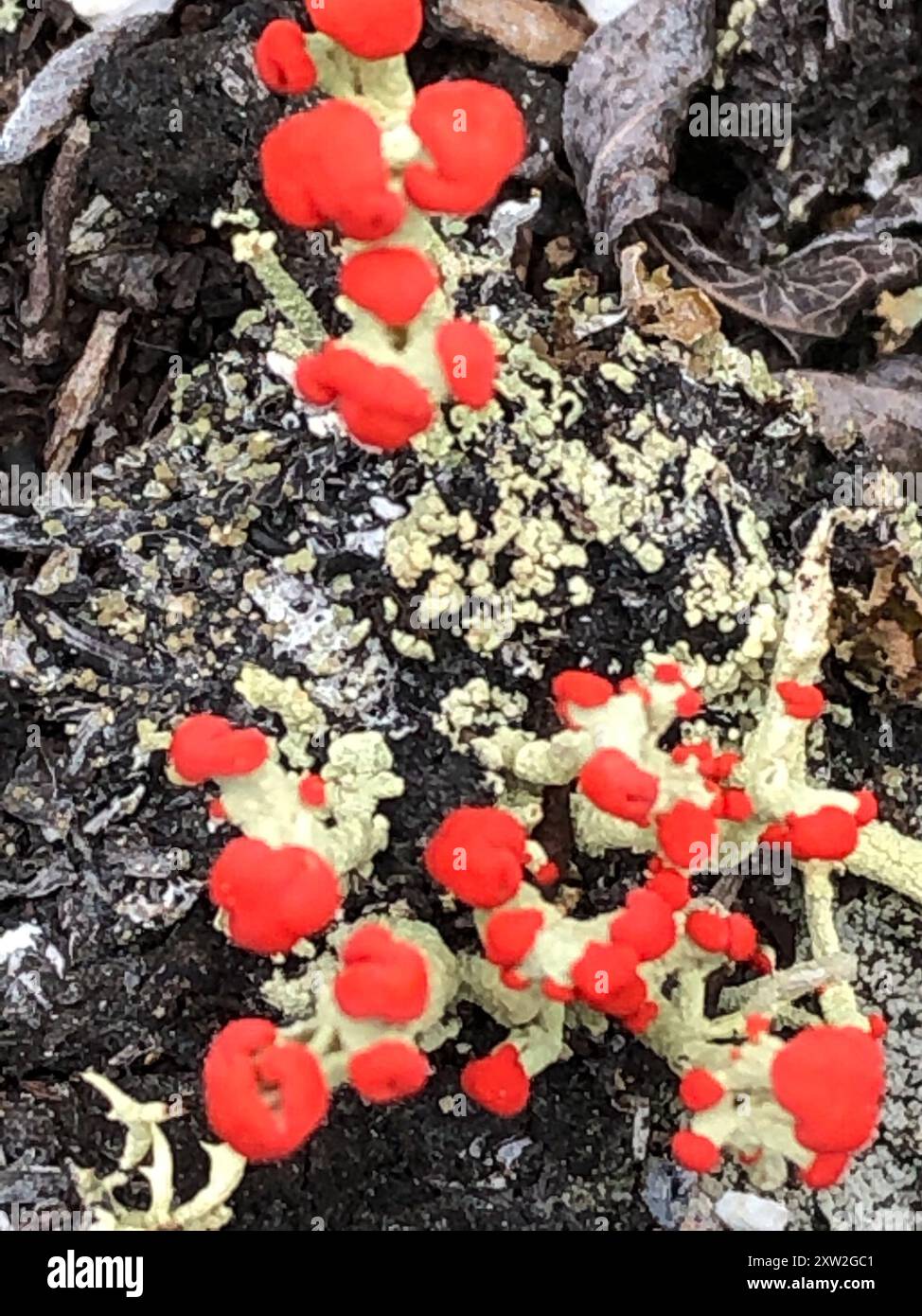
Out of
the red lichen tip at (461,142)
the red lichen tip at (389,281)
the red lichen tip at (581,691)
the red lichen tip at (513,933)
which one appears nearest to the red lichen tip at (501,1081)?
the red lichen tip at (513,933)

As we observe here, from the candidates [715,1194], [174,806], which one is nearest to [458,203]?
[174,806]

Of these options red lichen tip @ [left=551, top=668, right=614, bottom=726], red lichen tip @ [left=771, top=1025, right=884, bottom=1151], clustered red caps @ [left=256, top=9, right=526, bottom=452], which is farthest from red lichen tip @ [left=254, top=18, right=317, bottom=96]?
red lichen tip @ [left=771, top=1025, right=884, bottom=1151]

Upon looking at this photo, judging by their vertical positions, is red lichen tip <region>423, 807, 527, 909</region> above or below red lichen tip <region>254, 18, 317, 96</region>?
below

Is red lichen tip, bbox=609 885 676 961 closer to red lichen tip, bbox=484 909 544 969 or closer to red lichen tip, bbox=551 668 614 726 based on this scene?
red lichen tip, bbox=484 909 544 969

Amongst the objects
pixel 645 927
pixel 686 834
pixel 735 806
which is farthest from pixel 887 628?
pixel 645 927

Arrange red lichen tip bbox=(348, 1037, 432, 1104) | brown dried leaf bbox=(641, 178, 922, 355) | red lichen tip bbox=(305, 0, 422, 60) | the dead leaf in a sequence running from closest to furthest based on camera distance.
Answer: red lichen tip bbox=(305, 0, 422, 60)
red lichen tip bbox=(348, 1037, 432, 1104)
the dead leaf
brown dried leaf bbox=(641, 178, 922, 355)

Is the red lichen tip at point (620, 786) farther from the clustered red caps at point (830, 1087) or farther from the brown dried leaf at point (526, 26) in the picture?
the brown dried leaf at point (526, 26)

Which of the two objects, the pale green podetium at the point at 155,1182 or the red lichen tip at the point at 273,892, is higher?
the red lichen tip at the point at 273,892
